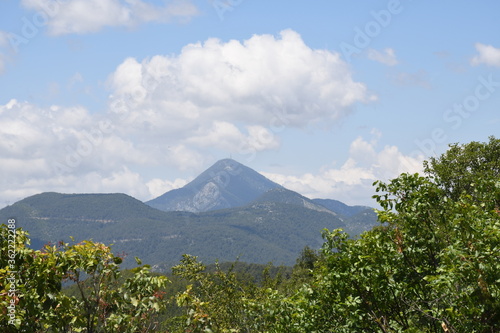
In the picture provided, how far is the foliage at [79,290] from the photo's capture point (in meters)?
7.25

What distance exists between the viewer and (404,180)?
10578 mm

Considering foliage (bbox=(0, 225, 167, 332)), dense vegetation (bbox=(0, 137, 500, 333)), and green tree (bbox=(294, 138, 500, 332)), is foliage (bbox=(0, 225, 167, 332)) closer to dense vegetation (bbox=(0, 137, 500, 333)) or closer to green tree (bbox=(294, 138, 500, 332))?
dense vegetation (bbox=(0, 137, 500, 333))

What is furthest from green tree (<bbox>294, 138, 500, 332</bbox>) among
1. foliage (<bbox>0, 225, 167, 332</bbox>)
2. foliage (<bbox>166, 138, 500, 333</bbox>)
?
foliage (<bbox>0, 225, 167, 332</bbox>)

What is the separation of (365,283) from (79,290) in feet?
19.5

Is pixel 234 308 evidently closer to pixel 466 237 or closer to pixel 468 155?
pixel 466 237

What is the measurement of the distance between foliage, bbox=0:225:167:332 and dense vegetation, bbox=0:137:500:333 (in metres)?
0.02

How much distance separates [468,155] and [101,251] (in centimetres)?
6036

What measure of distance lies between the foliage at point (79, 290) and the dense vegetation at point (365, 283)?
0.07 ft

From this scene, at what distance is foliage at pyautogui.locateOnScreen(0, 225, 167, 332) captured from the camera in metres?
7.25

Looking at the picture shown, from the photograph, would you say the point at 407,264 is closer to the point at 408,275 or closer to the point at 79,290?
the point at 408,275

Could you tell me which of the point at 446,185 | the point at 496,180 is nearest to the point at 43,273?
the point at 496,180

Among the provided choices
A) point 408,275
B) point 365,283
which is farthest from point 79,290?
point 408,275

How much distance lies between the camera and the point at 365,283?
9703 mm

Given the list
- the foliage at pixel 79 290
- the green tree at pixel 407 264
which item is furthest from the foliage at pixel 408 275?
the foliage at pixel 79 290
